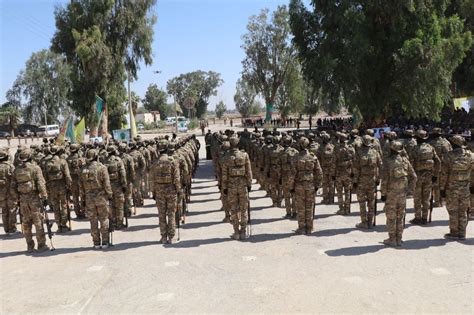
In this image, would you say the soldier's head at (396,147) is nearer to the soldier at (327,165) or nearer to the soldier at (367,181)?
the soldier at (367,181)

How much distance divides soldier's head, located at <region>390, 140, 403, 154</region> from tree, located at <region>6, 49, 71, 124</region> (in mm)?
73916

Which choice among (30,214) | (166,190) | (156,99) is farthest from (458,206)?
(156,99)

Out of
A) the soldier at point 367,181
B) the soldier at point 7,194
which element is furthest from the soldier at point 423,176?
the soldier at point 7,194

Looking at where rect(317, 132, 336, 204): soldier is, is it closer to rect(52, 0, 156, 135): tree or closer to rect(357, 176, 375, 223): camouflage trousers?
rect(357, 176, 375, 223): camouflage trousers

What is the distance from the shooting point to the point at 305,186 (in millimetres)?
9430

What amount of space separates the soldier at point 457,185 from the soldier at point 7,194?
9136mm

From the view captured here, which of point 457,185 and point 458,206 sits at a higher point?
point 457,185

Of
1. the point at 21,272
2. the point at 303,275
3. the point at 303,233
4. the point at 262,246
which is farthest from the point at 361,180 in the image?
the point at 21,272

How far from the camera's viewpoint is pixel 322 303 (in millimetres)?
5988

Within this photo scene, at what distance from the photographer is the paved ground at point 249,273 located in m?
6.09

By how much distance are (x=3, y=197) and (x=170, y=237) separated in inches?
164

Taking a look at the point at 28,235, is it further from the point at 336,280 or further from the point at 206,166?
the point at 206,166

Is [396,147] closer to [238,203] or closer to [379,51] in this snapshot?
[238,203]

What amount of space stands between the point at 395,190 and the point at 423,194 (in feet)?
6.50
